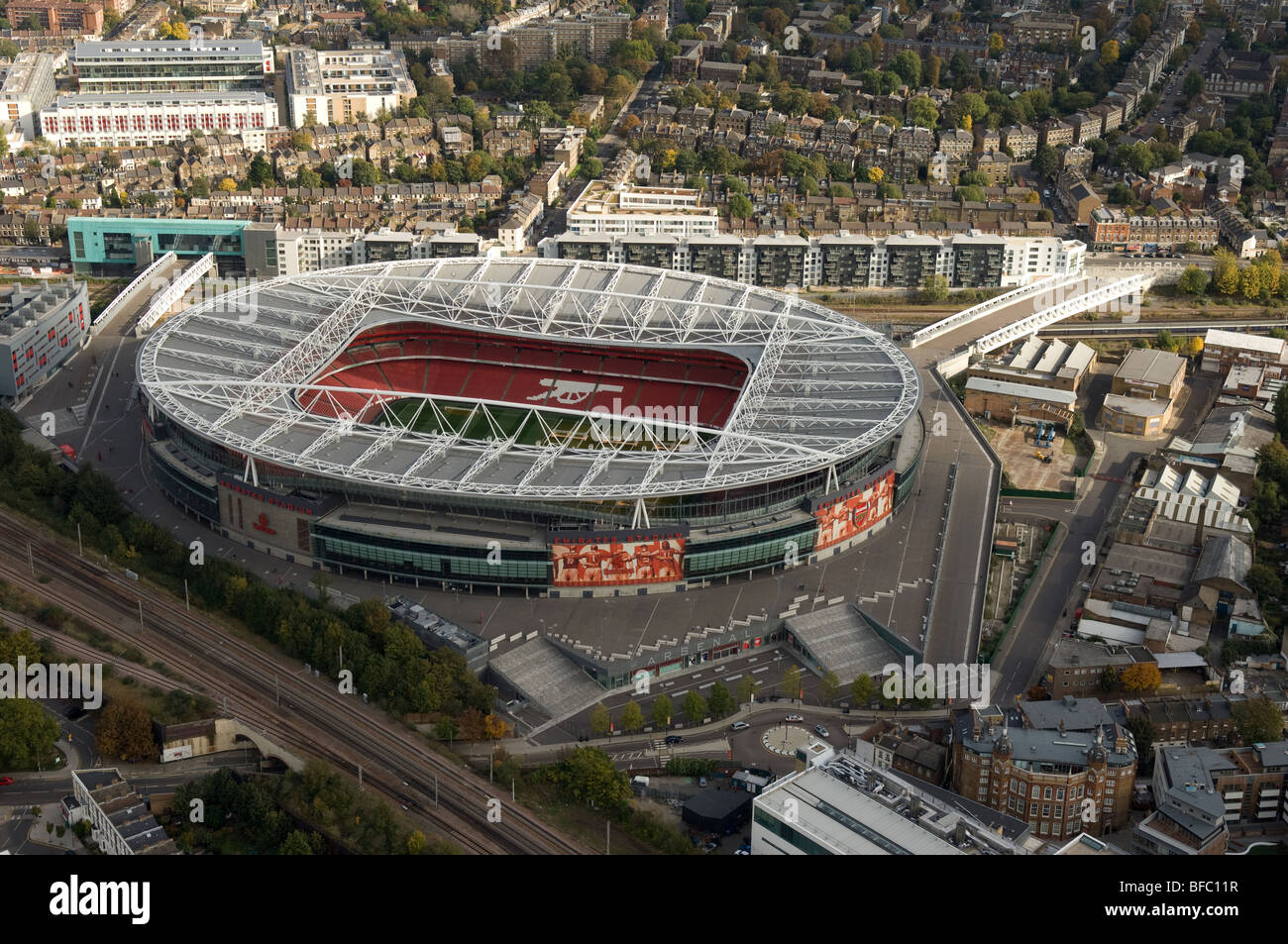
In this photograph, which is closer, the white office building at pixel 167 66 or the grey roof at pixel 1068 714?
the grey roof at pixel 1068 714

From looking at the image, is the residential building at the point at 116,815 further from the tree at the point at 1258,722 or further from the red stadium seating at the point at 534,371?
the tree at the point at 1258,722

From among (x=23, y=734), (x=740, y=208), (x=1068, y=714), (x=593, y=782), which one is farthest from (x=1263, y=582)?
(x=740, y=208)

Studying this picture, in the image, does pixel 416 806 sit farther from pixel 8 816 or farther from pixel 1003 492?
pixel 1003 492

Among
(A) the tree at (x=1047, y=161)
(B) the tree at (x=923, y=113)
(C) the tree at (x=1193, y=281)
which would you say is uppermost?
(B) the tree at (x=923, y=113)

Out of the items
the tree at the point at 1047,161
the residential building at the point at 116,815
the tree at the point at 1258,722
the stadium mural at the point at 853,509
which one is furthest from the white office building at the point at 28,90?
the tree at the point at 1258,722

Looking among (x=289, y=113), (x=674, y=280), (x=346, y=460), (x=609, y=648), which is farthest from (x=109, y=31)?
(x=609, y=648)

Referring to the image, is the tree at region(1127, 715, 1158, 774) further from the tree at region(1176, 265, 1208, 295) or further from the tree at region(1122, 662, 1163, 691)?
the tree at region(1176, 265, 1208, 295)
